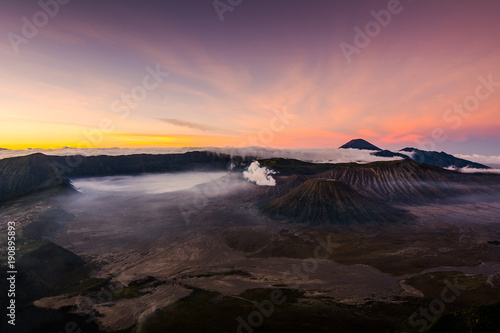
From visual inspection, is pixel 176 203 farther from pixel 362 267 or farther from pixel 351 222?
pixel 362 267

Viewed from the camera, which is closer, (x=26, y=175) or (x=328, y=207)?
(x=328, y=207)

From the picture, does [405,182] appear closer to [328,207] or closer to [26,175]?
[328,207]

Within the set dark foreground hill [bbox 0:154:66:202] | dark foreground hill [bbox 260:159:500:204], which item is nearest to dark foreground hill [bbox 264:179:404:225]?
dark foreground hill [bbox 260:159:500:204]

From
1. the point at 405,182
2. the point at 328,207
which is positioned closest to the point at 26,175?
the point at 328,207

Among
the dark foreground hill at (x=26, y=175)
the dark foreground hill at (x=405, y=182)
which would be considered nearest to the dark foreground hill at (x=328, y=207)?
the dark foreground hill at (x=405, y=182)

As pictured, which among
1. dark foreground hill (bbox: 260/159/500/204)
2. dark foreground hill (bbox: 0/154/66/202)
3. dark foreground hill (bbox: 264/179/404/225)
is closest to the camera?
dark foreground hill (bbox: 264/179/404/225)

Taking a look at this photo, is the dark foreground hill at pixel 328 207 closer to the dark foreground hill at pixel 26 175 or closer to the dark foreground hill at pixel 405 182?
the dark foreground hill at pixel 405 182

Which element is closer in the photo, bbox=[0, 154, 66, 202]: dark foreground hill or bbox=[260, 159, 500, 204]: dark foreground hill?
bbox=[0, 154, 66, 202]: dark foreground hill

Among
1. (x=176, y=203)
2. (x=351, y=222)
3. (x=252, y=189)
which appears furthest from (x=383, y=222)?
(x=176, y=203)

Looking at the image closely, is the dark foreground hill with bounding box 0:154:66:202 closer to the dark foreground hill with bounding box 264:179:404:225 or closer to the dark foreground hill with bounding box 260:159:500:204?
the dark foreground hill with bounding box 264:179:404:225

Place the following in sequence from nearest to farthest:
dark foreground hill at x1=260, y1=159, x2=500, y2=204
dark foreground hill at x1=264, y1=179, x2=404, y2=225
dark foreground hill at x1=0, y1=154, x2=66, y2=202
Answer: dark foreground hill at x1=264, y1=179, x2=404, y2=225 → dark foreground hill at x1=0, y1=154, x2=66, y2=202 → dark foreground hill at x1=260, y1=159, x2=500, y2=204
